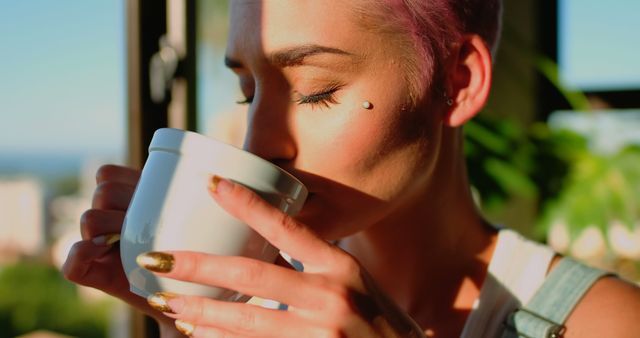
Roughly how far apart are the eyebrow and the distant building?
9.15 ft

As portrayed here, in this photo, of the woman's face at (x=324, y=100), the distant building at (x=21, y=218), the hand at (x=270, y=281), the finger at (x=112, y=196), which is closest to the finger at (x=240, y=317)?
the hand at (x=270, y=281)

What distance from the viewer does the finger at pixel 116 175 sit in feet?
2.93

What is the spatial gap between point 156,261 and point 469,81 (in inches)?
18.4

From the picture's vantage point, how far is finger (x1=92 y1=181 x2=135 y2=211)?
865mm

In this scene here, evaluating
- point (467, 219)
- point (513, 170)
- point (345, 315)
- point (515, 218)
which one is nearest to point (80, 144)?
point (515, 218)

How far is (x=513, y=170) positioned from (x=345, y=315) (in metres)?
1.64

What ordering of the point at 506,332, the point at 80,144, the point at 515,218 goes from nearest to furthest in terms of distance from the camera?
the point at 506,332
the point at 515,218
the point at 80,144

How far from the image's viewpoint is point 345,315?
58 cm

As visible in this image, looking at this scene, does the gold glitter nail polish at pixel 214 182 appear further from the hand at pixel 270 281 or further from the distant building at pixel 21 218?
the distant building at pixel 21 218

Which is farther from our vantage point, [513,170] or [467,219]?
[513,170]

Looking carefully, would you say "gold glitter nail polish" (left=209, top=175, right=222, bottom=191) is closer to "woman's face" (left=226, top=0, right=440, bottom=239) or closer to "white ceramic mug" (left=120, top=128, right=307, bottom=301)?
"white ceramic mug" (left=120, top=128, right=307, bottom=301)

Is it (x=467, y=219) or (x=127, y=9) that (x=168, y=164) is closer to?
(x=467, y=219)

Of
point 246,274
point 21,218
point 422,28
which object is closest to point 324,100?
point 422,28

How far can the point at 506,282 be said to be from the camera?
0.96m
